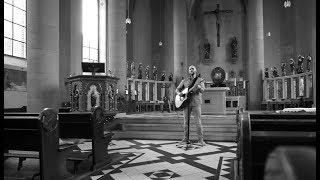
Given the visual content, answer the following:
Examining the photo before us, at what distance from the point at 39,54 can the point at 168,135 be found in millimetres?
4439

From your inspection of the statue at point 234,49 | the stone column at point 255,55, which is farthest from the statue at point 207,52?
the stone column at point 255,55

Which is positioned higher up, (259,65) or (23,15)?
(23,15)

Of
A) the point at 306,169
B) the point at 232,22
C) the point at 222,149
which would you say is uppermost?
the point at 232,22

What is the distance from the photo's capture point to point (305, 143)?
2.07 m

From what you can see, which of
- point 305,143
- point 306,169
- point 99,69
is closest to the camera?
point 306,169

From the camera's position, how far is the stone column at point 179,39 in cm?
1838

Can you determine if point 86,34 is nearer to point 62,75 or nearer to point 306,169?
point 62,75

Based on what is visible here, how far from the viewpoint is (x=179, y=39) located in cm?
1855

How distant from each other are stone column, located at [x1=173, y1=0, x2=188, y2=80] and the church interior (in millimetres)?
65

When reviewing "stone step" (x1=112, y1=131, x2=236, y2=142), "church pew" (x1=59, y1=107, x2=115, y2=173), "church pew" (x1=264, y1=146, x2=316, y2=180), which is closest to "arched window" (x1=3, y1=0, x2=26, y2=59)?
"stone step" (x1=112, y1=131, x2=236, y2=142)

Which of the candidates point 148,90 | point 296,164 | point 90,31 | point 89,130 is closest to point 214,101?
point 148,90

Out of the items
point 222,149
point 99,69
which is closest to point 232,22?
point 99,69

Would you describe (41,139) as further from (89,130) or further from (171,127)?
(171,127)

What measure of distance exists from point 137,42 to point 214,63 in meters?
5.63
